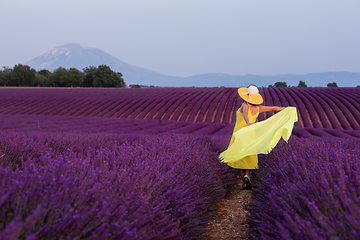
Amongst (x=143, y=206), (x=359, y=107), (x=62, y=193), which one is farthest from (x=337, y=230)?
(x=359, y=107)

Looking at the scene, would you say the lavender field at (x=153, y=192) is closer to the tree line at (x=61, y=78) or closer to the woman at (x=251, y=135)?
the woman at (x=251, y=135)

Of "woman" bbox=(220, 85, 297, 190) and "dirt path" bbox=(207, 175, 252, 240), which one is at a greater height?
"woman" bbox=(220, 85, 297, 190)

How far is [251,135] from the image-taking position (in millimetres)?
3836

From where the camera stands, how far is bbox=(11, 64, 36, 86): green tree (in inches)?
2044

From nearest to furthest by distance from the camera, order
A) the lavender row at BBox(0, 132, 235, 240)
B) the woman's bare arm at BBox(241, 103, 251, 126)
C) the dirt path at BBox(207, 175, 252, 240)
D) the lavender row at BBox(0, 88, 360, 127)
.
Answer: the lavender row at BBox(0, 132, 235, 240)
the dirt path at BBox(207, 175, 252, 240)
the woman's bare arm at BBox(241, 103, 251, 126)
the lavender row at BBox(0, 88, 360, 127)

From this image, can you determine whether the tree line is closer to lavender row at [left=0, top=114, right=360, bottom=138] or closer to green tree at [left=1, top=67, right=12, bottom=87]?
green tree at [left=1, top=67, right=12, bottom=87]

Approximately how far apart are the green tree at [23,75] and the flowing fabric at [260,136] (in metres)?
59.0

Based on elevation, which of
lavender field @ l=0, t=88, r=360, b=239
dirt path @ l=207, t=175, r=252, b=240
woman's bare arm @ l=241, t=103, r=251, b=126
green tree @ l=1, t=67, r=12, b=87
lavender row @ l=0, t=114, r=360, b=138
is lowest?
dirt path @ l=207, t=175, r=252, b=240

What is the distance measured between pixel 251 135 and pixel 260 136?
14 cm

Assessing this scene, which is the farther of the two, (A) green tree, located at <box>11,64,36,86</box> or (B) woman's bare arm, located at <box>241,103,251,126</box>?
(A) green tree, located at <box>11,64,36,86</box>

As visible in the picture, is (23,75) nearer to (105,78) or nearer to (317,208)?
(105,78)

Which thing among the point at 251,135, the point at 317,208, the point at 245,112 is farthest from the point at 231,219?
the point at 317,208

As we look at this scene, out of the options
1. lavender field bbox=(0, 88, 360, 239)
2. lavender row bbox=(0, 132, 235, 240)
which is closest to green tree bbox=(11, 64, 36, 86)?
lavender field bbox=(0, 88, 360, 239)

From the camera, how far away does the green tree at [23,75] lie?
170 ft
